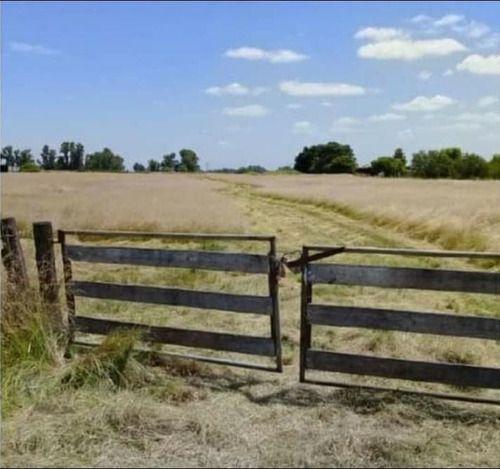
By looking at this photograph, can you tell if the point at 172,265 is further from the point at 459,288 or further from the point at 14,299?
the point at 459,288

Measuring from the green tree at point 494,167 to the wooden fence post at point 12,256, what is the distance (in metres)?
80.9

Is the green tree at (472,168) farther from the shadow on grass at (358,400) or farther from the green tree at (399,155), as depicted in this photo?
the shadow on grass at (358,400)

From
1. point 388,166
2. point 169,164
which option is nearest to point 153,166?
point 169,164

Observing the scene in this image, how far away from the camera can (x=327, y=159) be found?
402 feet

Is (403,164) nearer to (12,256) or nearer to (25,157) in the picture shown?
(25,157)

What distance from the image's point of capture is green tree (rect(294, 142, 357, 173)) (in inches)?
4734

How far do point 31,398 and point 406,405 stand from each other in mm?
2891

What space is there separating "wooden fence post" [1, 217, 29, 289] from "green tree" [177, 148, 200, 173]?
13409 centimetres

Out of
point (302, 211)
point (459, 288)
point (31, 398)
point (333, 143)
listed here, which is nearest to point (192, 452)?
point (31, 398)

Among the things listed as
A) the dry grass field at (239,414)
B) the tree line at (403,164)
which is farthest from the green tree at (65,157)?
the dry grass field at (239,414)

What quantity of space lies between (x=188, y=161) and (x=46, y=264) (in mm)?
137558

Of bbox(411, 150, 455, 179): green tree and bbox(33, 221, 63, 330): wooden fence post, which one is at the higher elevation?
bbox(411, 150, 455, 179): green tree

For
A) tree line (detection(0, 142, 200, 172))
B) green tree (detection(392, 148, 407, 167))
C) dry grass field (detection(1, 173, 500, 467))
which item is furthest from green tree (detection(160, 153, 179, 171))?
dry grass field (detection(1, 173, 500, 467))

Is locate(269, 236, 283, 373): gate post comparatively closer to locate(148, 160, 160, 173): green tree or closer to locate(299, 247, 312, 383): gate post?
locate(299, 247, 312, 383): gate post
